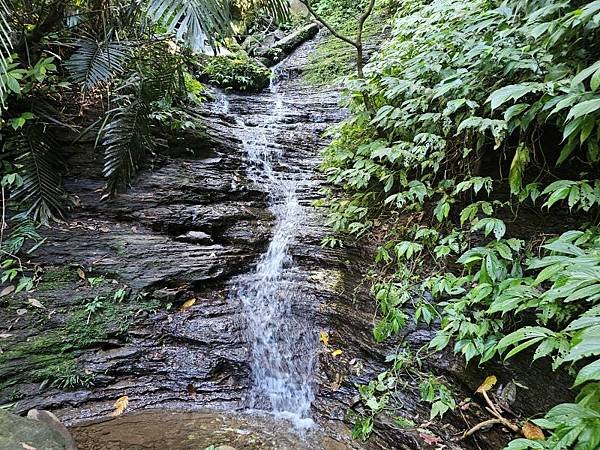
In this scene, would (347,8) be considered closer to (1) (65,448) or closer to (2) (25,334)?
(2) (25,334)

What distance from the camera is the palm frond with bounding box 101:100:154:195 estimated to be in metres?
3.93

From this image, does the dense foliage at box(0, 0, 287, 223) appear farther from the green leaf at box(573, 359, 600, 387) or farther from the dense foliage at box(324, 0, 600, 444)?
the green leaf at box(573, 359, 600, 387)

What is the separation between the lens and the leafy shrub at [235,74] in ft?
24.6

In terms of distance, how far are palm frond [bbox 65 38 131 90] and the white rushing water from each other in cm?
196

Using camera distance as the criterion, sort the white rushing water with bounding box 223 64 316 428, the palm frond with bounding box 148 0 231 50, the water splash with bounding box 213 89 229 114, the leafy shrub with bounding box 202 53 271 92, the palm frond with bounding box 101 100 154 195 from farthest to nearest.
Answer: the leafy shrub with bounding box 202 53 271 92
the water splash with bounding box 213 89 229 114
the palm frond with bounding box 101 100 154 195
the white rushing water with bounding box 223 64 316 428
the palm frond with bounding box 148 0 231 50

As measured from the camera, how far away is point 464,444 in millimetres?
2225

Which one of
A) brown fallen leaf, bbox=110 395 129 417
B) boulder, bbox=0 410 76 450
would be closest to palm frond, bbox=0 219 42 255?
brown fallen leaf, bbox=110 395 129 417

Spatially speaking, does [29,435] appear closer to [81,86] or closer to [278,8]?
[81,86]

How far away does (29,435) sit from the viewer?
5.96ft

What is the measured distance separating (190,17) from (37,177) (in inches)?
85.9

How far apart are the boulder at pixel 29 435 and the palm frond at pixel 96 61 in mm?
2883

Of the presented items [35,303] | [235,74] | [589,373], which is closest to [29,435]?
[35,303]

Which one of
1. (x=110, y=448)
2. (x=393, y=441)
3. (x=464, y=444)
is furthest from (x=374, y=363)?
(x=110, y=448)

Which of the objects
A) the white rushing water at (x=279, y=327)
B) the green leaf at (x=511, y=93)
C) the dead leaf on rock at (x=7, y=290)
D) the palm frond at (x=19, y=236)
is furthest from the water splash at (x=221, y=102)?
the green leaf at (x=511, y=93)
